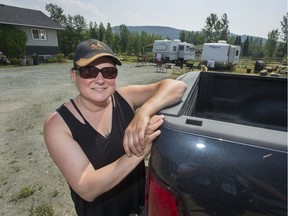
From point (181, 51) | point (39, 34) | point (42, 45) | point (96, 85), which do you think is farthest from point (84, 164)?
point (181, 51)

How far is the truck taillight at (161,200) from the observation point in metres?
1.00

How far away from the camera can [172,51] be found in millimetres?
31672

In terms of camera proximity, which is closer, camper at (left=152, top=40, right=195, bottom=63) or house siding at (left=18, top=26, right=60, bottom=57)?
house siding at (left=18, top=26, right=60, bottom=57)

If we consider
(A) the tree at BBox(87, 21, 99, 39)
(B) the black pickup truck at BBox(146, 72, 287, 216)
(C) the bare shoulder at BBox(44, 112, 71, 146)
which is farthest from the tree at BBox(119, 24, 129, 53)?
(B) the black pickup truck at BBox(146, 72, 287, 216)

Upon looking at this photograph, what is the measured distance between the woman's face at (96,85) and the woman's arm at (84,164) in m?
0.33

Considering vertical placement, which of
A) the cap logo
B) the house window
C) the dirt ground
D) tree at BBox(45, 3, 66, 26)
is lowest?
the dirt ground

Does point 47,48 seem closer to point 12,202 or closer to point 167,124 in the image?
point 12,202

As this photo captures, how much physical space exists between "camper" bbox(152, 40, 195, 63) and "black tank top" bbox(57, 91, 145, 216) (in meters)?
29.7

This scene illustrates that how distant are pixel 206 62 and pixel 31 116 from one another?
22.1 metres

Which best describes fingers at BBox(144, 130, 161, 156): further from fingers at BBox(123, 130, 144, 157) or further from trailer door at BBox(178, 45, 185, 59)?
trailer door at BBox(178, 45, 185, 59)

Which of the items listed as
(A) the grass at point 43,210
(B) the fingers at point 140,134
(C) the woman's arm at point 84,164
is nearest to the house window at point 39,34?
(A) the grass at point 43,210

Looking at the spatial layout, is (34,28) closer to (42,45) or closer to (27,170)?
(42,45)

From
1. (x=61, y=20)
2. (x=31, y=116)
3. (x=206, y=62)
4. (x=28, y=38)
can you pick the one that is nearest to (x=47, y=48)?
(x=28, y=38)

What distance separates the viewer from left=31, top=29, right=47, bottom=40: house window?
88.2 ft
